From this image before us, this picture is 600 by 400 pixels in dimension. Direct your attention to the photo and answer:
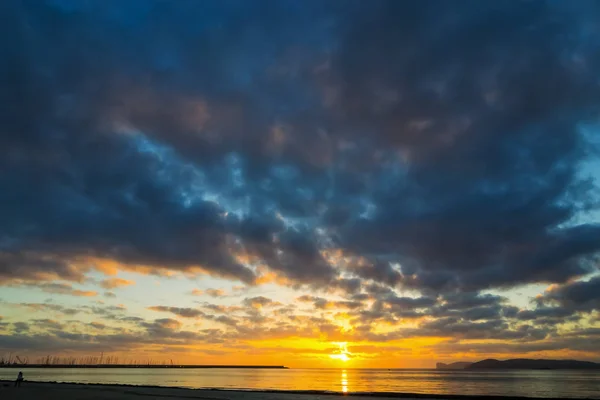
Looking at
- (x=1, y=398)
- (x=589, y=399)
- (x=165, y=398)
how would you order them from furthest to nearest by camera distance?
(x=589, y=399) < (x=165, y=398) < (x=1, y=398)

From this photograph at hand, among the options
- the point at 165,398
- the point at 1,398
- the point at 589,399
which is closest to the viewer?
the point at 1,398

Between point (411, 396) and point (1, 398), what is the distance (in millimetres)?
55143

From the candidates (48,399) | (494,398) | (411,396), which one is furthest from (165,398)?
(494,398)

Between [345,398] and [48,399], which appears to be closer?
[48,399]

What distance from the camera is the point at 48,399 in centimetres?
5256

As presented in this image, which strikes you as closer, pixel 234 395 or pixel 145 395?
pixel 145 395

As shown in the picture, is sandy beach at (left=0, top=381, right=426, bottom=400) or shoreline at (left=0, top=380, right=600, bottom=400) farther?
shoreline at (left=0, top=380, right=600, bottom=400)

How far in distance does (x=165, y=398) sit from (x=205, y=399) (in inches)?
230

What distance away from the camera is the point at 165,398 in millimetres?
56562

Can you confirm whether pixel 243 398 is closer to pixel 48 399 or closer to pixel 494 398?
pixel 48 399

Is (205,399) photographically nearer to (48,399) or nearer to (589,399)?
(48,399)

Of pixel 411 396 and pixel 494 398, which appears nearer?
pixel 494 398

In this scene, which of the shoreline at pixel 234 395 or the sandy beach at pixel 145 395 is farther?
the shoreline at pixel 234 395

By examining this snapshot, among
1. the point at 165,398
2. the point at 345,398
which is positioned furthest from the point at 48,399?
the point at 345,398
